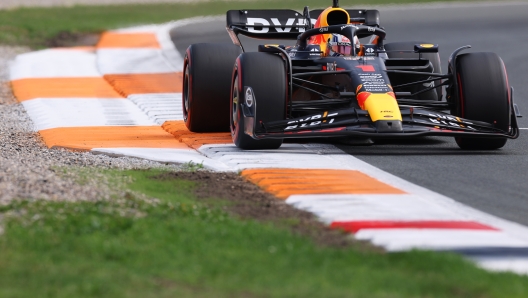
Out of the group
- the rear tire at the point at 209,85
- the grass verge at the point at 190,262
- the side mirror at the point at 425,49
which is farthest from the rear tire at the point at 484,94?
the grass verge at the point at 190,262

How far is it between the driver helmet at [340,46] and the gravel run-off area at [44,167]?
8.65 ft

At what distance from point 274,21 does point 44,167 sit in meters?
4.88

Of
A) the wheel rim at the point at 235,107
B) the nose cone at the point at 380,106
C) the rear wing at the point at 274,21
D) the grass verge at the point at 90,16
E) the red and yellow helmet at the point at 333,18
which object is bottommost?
the grass verge at the point at 90,16

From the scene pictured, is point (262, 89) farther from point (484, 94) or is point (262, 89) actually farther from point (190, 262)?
point (190, 262)

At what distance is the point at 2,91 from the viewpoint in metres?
15.9

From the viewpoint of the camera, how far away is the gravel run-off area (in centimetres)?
656

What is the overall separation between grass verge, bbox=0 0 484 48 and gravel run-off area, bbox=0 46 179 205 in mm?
12708

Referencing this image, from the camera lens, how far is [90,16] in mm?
29328

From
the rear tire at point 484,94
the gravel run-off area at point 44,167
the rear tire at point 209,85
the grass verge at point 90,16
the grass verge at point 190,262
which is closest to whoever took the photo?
the grass verge at point 190,262

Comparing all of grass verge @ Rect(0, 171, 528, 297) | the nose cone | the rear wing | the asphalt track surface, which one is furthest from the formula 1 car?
grass verge @ Rect(0, 171, 528, 297)

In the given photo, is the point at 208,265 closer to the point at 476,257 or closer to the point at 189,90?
the point at 476,257

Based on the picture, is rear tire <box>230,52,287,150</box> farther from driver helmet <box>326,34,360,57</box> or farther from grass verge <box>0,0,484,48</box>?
grass verge <box>0,0,484,48</box>

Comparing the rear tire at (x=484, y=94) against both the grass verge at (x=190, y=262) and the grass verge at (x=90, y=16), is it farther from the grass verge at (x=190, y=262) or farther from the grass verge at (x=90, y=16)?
the grass verge at (x=90, y=16)

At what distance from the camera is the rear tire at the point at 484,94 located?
31.2 ft
